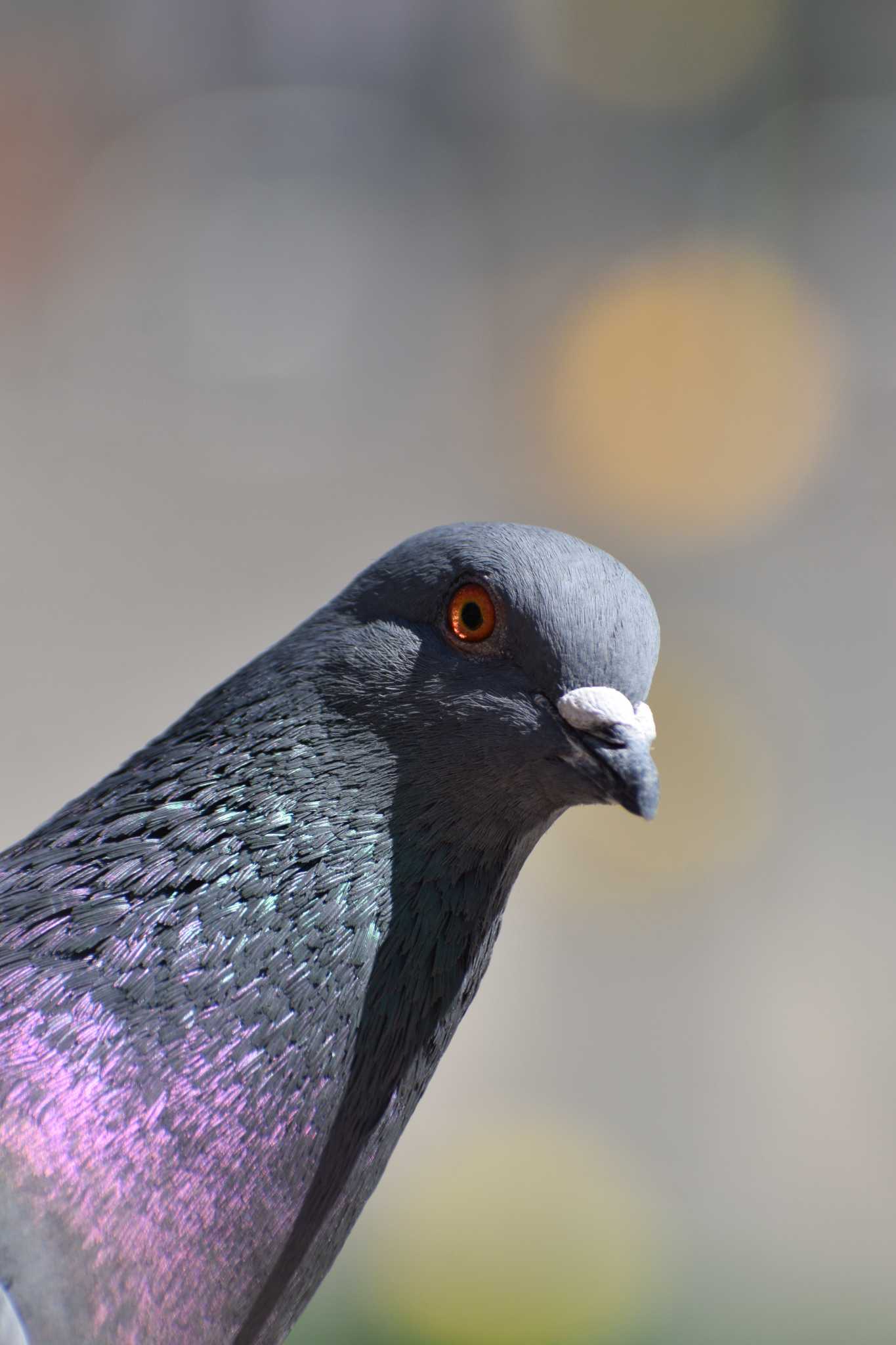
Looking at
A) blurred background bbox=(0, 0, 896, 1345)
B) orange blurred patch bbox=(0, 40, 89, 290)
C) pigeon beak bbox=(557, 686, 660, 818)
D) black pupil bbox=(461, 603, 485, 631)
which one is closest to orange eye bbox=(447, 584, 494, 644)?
black pupil bbox=(461, 603, 485, 631)

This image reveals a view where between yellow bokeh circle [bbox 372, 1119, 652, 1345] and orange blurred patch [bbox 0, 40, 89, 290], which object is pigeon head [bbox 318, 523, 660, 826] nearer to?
orange blurred patch [bbox 0, 40, 89, 290]

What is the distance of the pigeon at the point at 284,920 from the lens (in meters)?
1.08

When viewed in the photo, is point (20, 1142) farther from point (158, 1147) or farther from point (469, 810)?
point (469, 810)

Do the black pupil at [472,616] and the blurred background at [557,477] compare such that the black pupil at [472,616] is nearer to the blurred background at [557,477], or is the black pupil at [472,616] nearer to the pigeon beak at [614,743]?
the pigeon beak at [614,743]

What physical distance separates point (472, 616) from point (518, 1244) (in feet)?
9.36

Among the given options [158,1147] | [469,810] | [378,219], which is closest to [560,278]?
[378,219]

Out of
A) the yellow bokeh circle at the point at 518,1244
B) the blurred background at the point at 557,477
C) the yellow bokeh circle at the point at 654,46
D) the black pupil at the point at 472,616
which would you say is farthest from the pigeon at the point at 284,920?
the yellow bokeh circle at the point at 654,46

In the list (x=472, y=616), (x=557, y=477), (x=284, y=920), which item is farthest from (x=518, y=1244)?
(x=472, y=616)

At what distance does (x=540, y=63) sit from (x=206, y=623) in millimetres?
1727

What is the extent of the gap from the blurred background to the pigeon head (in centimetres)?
222

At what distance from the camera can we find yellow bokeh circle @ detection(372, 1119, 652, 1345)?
3.41 meters

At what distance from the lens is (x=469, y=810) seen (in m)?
1.20

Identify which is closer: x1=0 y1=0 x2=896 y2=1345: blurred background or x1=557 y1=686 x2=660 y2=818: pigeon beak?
x1=557 y1=686 x2=660 y2=818: pigeon beak

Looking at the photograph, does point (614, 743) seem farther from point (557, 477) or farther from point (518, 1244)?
point (518, 1244)
